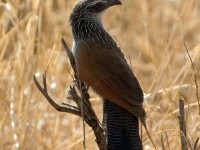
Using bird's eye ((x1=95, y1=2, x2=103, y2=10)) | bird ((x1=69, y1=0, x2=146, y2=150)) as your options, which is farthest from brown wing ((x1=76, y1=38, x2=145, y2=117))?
bird's eye ((x1=95, y1=2, x2=103, y2=10))

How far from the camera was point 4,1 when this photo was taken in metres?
4.58

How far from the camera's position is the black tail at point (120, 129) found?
114 inches

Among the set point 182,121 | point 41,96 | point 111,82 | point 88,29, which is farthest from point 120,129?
point 41,96

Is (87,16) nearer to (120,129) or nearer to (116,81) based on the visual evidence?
(116,81)

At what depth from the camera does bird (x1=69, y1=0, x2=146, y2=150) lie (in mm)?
2934

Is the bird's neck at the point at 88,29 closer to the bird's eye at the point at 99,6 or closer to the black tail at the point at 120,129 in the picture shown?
the bird's eye at the point at 99,6

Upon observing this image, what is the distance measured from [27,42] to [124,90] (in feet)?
3.70

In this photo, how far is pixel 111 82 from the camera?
3047 millimetres

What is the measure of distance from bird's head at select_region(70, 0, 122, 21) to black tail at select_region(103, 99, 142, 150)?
525 millimetres

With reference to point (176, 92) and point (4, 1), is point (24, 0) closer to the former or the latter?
point (4, 1)

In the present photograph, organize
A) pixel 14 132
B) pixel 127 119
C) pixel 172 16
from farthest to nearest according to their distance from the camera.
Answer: pixel 172 16
pixel 14 132
pixel 127 119

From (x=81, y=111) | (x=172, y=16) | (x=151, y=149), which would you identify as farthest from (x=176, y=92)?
(x=172, y=16)

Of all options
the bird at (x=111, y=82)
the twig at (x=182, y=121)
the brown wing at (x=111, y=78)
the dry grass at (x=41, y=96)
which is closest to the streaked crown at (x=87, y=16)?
the bird at (x=111, y=82)

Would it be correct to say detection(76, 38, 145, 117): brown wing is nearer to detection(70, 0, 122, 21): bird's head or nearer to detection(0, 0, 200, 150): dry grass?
detection(70, 0, 122, 21): bird's head
